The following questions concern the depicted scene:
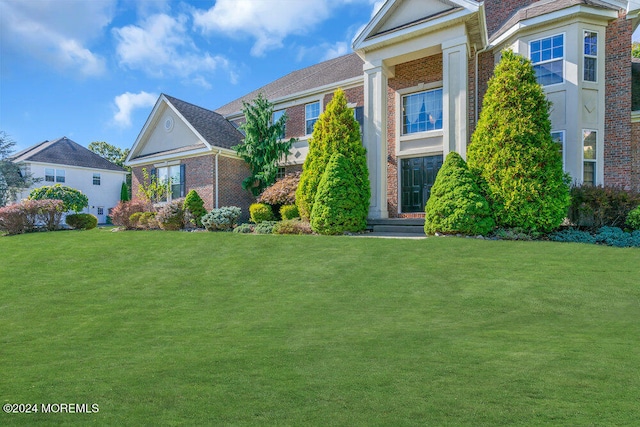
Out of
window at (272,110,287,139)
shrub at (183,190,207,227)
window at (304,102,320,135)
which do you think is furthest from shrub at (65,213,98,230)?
window at (304,102,320,135)

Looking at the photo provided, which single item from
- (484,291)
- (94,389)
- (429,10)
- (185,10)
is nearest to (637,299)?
(484,291)

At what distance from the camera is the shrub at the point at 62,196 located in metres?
17.8

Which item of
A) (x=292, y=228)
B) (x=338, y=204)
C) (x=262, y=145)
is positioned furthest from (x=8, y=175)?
(x=338, y=204)

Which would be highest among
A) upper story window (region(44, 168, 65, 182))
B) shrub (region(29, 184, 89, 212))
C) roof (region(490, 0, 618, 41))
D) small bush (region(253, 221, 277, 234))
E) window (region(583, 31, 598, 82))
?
roof (region(490, 0, 618, 41))

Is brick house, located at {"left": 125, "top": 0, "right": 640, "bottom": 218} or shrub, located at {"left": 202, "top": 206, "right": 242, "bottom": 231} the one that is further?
shrub, located at {"left": 202, "top": 206, "right": 242, "bottom": 231}

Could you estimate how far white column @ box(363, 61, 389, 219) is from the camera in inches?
531

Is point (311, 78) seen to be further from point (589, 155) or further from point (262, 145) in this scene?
point (589, 155)

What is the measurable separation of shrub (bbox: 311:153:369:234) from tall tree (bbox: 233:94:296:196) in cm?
581

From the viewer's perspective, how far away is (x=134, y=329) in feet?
16.6

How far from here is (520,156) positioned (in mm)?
9961

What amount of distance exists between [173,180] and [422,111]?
1320 cm

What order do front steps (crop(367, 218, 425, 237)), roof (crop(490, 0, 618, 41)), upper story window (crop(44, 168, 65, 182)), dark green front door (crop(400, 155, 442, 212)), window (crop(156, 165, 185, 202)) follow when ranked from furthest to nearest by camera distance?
1. upper story window (crop(44, 168, 65, 182))
2. window (crop(156, 165, 185, 202))
3. dark green front door (crop(400, 155, 442, 212))
4. front steps (crop(367, 218, 425, 237))
5. roof (crop(490, 0, 618, 41))

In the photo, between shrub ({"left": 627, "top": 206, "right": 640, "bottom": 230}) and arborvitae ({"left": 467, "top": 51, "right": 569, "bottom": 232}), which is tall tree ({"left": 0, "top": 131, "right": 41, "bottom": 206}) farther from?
shrub ({"left": 627, "top": 206, "right": 640, "bottom": 230})

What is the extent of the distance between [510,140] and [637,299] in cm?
552
